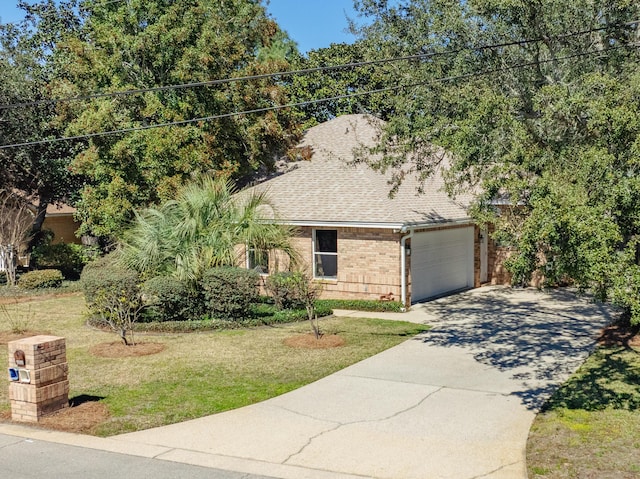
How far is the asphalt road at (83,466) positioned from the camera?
8273mm

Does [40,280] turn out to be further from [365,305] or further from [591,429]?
[591,429]

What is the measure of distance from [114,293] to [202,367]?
16.0 ft

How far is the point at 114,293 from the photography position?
17.3 metres

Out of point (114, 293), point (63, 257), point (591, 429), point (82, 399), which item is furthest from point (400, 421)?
point (63, 257)

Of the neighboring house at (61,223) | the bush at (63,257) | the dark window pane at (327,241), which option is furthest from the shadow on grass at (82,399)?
the neighboring house at (61,223)

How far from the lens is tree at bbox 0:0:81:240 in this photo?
2747cm

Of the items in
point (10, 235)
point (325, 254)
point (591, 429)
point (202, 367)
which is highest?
point (10, 235)

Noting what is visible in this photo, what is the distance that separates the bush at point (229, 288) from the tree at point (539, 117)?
5028mm

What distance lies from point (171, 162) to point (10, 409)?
13.9 metres

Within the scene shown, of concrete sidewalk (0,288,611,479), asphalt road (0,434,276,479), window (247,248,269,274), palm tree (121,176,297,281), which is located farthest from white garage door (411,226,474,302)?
asphalt road (0,434,276,479)

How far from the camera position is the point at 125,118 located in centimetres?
2545

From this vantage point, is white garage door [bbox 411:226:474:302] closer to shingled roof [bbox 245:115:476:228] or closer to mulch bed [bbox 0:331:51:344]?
shingled roof [bbox 245:115:476:228]

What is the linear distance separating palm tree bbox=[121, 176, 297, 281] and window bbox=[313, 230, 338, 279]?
309cm

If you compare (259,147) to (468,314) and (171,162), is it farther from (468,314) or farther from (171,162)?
(468,314)
